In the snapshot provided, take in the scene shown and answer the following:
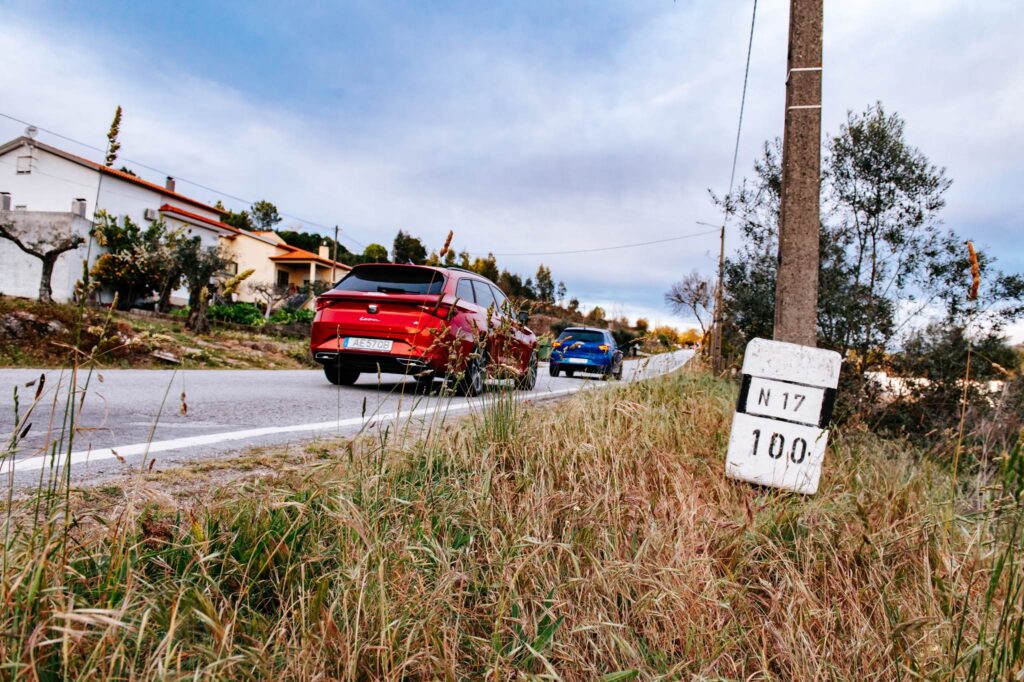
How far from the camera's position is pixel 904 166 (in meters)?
7.93

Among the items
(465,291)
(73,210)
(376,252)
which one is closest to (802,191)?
(465,291)

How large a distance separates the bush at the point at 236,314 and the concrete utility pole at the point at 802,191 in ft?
72.3

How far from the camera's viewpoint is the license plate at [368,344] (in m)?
7.44

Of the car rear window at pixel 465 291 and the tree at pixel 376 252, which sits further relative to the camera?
the tree at pixel 376 252

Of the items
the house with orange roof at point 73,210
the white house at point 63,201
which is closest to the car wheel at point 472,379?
the house with orange roof at point 73,210

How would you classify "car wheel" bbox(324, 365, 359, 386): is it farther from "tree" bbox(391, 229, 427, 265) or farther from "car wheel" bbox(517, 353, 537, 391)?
"tree" bbox(391, 229, 427, 265)

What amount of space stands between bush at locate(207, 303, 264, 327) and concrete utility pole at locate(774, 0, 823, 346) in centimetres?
2204

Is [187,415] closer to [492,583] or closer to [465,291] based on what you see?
[465,291]

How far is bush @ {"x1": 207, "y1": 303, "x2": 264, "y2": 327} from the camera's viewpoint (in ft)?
76.9

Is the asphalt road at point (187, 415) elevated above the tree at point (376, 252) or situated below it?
below

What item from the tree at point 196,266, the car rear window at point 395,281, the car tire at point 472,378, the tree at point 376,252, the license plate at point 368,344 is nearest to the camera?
the car tire at point 472,378

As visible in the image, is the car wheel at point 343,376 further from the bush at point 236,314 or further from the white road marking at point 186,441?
the bush at point 236,314


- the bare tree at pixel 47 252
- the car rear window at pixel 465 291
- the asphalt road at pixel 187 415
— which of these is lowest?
the asphalt road at pixel 187 415

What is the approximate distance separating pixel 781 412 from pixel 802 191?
152 cm
